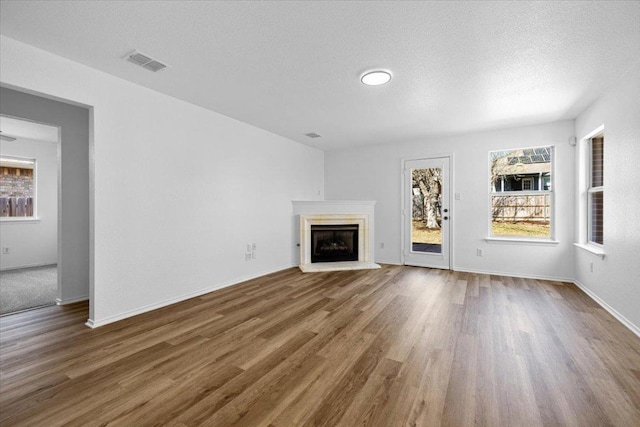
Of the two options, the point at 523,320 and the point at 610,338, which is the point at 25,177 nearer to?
the point at 523,320

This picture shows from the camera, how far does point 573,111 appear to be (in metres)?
3.79

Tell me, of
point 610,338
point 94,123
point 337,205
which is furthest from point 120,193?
point 610,338

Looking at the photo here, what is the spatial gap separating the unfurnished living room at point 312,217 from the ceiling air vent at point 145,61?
0.03m

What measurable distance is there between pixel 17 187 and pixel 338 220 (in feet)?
20.9

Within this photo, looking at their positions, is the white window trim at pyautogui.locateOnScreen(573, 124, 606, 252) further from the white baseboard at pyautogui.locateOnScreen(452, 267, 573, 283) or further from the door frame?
the door frame

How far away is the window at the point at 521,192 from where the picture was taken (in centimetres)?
444

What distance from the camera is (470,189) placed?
16.1 ft

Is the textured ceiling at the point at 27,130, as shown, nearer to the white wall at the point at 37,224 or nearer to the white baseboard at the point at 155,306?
the white wall at the point at 37,224

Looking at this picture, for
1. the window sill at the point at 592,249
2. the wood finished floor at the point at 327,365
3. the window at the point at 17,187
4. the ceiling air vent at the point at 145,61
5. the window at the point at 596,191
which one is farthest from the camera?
the window at the point at 17,187

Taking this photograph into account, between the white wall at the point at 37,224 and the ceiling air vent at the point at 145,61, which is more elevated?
the ceiling air vent at the point at 145,61

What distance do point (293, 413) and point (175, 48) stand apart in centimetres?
282

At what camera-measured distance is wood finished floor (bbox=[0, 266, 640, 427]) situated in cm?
153

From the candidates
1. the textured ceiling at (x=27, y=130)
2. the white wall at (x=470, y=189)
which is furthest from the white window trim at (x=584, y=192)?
the textured ceiling at (x=27, y=130)

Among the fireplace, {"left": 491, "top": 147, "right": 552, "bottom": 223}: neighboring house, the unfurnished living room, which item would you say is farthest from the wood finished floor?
the fireplace
